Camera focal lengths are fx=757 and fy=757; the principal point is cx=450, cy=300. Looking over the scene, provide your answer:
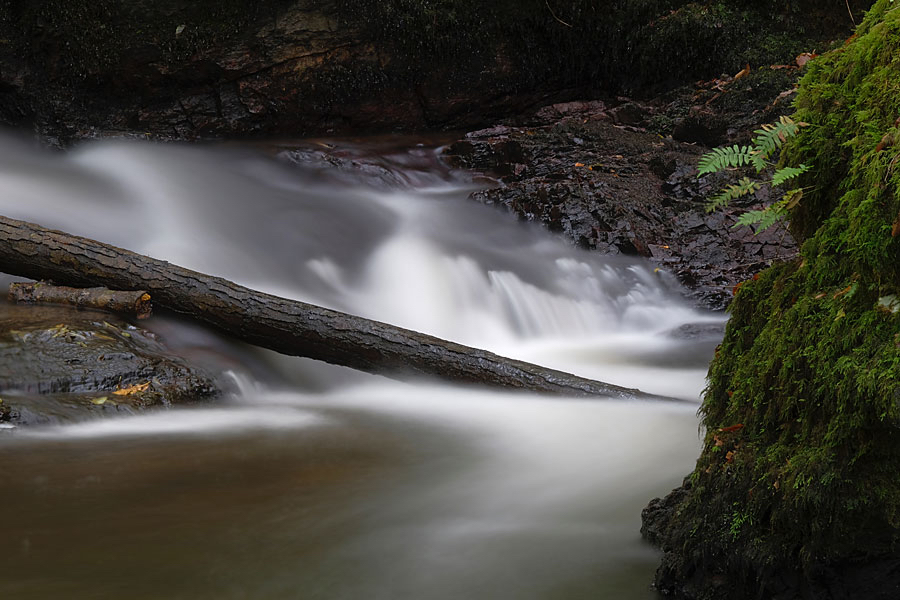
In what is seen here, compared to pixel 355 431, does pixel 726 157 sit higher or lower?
higher

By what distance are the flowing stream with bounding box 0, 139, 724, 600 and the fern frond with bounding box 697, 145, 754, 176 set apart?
125cm

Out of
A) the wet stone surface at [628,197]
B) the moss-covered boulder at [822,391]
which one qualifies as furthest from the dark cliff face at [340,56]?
→ the moss-covered boulder at [822,391]

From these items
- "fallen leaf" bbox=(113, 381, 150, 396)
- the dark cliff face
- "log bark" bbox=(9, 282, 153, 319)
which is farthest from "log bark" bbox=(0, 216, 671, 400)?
the dark cliff face

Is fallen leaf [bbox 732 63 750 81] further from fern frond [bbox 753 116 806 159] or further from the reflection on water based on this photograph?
fern frond [bbox 753 116 806 159]

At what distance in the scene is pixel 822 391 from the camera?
1.73 meters

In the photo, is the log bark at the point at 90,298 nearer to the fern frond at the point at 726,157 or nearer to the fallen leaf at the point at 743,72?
the fern frond at the point at 726,157

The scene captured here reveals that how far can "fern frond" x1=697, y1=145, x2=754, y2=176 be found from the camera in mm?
2078

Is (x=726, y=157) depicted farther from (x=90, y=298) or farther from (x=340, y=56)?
(x=340, y=56)

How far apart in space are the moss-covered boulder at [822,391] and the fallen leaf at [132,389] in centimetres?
354

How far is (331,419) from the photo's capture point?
183 inches

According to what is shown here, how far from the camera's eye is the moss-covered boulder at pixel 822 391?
162cm

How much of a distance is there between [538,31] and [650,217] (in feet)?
14.4

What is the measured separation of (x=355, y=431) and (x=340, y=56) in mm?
7896

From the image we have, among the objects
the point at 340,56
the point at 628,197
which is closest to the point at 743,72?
the point at 628,197
